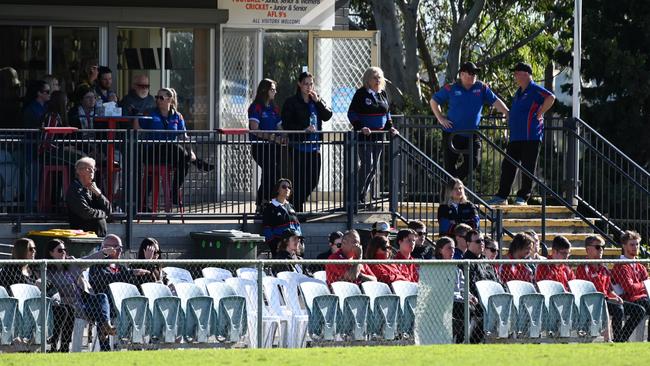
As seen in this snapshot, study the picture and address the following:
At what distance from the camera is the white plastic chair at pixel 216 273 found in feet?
49.1

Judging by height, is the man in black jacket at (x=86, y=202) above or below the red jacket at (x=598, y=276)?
above

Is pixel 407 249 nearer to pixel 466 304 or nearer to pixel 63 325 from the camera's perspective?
pixel 466 304

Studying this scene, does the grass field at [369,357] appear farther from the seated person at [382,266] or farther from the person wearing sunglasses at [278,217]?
the person wearing sunglasses at [278,217]

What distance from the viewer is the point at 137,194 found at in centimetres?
1786

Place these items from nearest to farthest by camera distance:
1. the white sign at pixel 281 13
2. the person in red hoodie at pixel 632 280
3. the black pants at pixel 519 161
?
the person in red hoodie at pixel 632 280
the black pants at pixel 519 161
the white sign at pixel 281 13

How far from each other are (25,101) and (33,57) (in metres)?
2.13

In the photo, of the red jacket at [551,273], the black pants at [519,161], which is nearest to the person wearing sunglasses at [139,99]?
the black pants at [519,161]

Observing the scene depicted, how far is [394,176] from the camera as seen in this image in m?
18.8

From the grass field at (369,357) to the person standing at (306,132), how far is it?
16.1 feet

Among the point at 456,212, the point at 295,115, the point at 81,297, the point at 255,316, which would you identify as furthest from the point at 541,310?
the point at 295,115

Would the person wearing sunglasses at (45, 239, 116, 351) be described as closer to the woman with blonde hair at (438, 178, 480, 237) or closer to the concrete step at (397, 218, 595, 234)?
the woman with blonde hair at (438, 178, 480, 237)

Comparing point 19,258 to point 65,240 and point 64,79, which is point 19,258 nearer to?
point 65,240

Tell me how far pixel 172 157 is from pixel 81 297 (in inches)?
167

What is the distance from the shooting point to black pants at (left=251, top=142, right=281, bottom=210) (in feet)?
59.6
